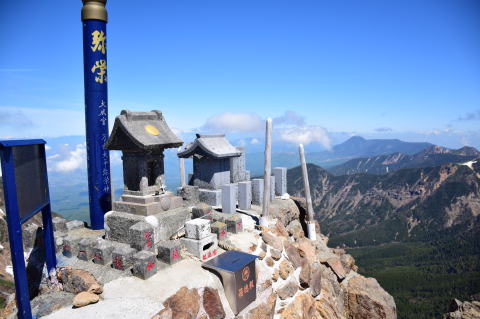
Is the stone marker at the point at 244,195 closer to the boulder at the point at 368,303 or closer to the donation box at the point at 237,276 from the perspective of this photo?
the donation box at the point at 237,276

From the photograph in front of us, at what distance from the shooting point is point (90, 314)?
10.1 meters

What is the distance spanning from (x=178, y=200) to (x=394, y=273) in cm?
13092

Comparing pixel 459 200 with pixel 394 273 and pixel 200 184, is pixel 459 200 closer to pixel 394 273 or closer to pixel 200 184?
pixel 394 273

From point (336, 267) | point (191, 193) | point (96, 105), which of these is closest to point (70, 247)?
point (96, 105)

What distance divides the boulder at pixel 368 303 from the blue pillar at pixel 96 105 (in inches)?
624

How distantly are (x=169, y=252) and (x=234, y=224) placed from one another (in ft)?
15.5

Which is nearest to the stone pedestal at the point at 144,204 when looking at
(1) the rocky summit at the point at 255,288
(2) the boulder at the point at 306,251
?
(1) the rocky summit at the point at 255,288

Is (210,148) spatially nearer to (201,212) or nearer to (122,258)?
(201,212)

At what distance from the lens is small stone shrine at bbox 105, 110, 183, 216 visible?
50.5ft

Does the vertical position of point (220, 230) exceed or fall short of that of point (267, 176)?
it falls short

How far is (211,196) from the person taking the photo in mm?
22062

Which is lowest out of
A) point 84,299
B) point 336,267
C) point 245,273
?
point 336,267

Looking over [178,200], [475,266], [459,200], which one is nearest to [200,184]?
[178,200]

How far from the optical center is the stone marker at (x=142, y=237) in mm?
13398
